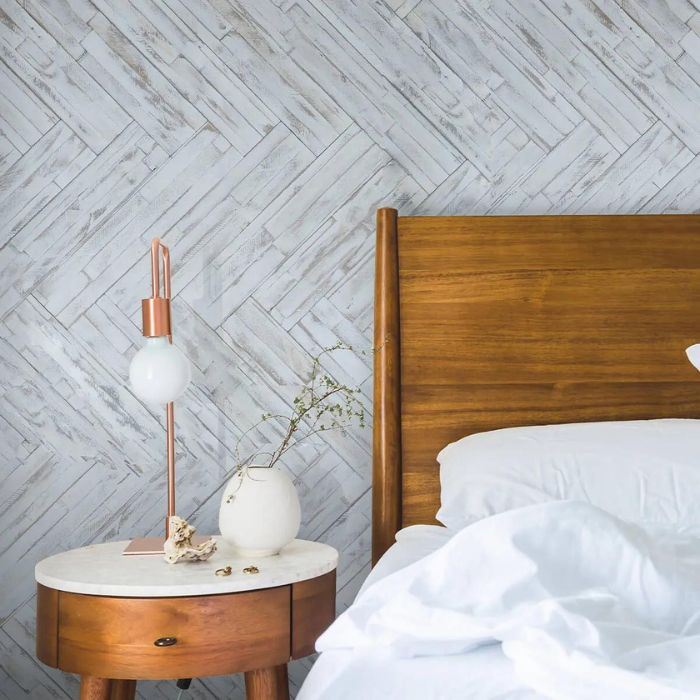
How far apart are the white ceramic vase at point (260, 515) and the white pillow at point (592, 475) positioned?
0.32 m

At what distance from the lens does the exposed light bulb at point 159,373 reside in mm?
1815

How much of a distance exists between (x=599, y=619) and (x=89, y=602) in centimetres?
98

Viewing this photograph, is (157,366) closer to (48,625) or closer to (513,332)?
(48,625)

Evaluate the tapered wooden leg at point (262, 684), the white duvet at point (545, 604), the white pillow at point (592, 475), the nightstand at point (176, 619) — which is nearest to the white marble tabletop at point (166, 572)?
the nightstand at point (176, 619)

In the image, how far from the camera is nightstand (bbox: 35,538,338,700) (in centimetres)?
157

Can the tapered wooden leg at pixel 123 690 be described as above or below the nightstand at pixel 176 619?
below

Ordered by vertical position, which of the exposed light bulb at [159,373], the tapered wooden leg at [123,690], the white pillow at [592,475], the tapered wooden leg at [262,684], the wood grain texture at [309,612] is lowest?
the tapered wooden leg at [123,690]

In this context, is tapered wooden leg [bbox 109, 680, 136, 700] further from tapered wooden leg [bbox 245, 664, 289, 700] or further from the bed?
the bed

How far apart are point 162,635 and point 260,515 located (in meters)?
0.31

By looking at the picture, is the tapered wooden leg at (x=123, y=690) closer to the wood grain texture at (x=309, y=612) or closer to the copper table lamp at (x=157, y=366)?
the copper table lamp at (x=157, y=366)

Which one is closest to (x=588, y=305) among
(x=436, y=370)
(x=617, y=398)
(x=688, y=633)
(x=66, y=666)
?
(x=617, y=398)

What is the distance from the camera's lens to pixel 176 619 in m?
1.57

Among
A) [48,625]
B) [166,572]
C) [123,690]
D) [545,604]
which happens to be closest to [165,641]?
[166,572]

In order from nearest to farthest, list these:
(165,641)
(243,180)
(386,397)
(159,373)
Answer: (165,641) < (159,373) < (386,397) < (243,180)
